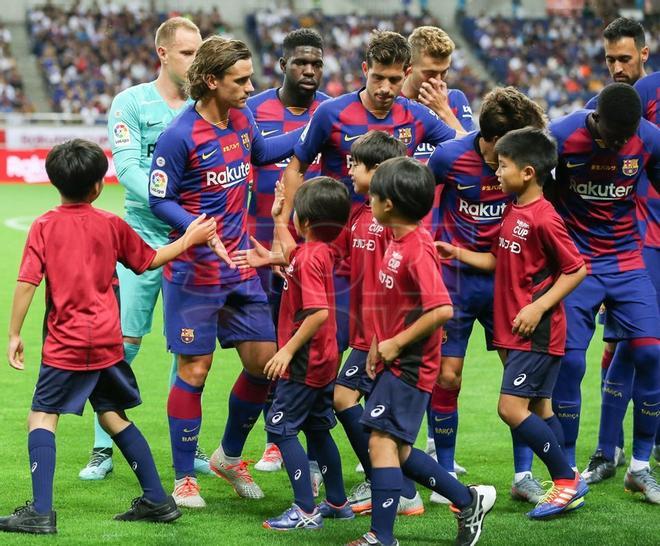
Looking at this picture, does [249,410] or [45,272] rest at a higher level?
[45,272]

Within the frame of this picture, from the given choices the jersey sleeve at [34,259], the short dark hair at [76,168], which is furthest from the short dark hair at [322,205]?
the jersey sleeve at [34,259]

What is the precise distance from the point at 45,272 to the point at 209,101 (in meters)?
1.34

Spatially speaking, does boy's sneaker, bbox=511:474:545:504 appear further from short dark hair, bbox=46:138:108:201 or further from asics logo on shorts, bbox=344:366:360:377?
short dark hair, bbox=46:138:108:201

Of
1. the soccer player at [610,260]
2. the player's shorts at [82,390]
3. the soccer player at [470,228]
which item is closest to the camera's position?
the player's shorts at [82,390]

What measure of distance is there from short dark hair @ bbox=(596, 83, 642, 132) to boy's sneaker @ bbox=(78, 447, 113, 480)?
3.44 metres

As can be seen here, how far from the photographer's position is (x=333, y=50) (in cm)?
3906

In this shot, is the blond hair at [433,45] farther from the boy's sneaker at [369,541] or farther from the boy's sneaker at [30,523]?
the boy's sneaker at [30,523]

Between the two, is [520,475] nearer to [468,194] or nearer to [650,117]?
[468,194]

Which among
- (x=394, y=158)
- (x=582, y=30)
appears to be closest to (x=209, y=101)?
(x=394, y=158)

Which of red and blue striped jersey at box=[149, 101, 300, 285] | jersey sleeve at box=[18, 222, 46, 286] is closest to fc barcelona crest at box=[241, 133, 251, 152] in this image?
red and blue striped jersey at box=[149, 101, 300, 285]

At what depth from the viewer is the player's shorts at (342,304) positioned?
5906mm

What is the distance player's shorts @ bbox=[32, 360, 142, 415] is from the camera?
511 cm

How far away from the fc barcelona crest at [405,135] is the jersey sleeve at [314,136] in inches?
15.6

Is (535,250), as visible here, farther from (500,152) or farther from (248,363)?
(248,363)
